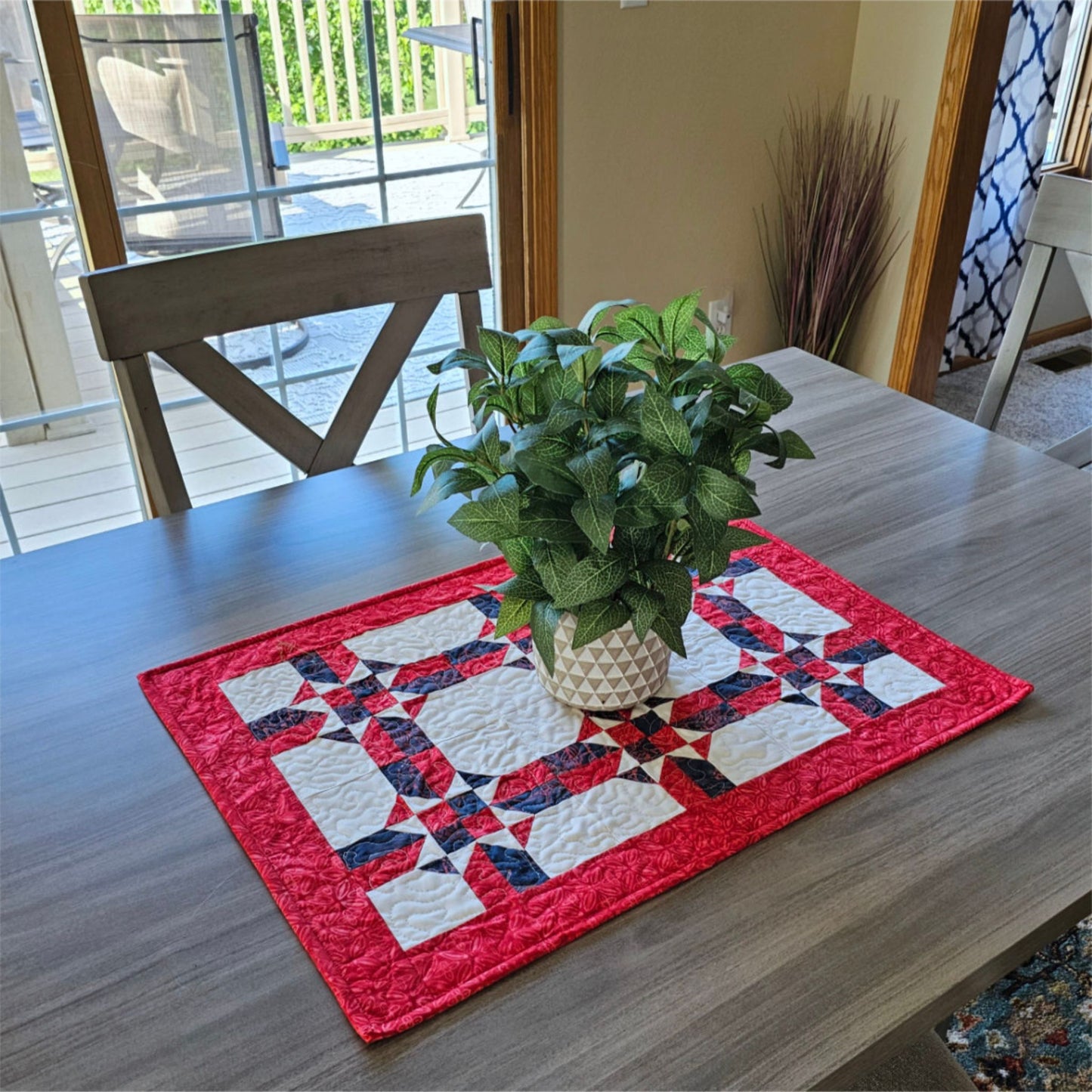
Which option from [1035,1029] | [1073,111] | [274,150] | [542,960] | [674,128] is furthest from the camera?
[1073,111]

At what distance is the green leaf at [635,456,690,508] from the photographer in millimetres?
856

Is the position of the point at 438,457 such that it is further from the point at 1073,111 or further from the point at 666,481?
the point at 1073,111

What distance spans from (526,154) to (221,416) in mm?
899

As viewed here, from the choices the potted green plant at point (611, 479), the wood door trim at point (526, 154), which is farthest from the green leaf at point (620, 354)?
the wood door trim at point (526, 154)

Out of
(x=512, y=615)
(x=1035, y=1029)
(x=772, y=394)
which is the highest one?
(x=772, y=394)

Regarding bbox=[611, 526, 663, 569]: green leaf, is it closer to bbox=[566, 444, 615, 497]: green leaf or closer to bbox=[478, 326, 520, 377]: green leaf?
bbox=[566, 444, 615, 497]: green leaf

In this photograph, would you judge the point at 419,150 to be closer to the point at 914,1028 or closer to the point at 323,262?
the point at 323,262

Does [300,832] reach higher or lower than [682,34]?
lower

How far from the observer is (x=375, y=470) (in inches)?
56.7

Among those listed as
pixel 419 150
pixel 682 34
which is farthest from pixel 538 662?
pixel 682 34

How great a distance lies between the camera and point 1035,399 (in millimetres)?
3420

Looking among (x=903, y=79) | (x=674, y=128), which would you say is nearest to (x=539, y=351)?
(x=674, y=128)

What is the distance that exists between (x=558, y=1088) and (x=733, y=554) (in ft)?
2.30

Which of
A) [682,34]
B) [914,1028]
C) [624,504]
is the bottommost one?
[914,1028]
